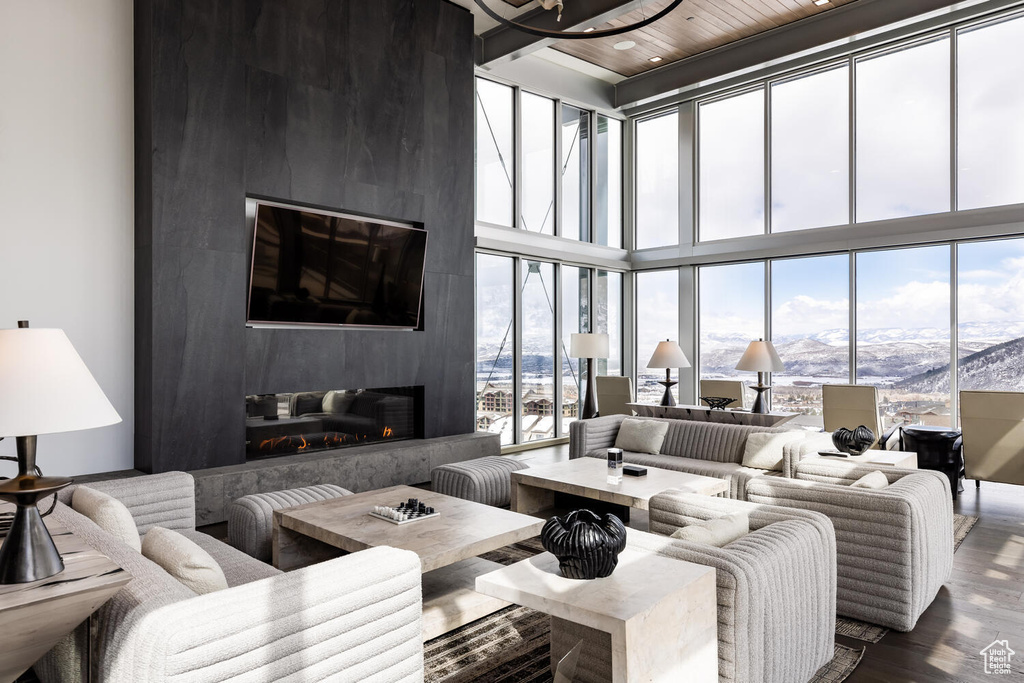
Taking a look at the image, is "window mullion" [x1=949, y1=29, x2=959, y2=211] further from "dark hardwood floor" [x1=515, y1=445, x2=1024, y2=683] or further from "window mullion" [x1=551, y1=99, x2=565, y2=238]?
"window mullion" [x1=551, y1=99, x2=565, y2=238]

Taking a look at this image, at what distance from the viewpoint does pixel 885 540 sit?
2783 millimetres

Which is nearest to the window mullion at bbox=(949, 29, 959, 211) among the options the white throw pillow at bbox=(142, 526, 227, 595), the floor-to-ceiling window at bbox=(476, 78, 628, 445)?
the floor-to-ceiling window at bbox=(476, 78, 628, 445)

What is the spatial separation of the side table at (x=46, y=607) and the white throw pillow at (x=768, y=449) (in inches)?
164

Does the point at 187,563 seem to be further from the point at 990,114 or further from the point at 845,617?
the point at 990,114

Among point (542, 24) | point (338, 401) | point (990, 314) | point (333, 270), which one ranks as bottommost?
point (338, 401)

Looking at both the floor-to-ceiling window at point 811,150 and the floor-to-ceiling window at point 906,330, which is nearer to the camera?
the floor-to-ceiling window at point 906,330

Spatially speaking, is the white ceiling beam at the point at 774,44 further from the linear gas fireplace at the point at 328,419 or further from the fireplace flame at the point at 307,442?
the fireplace flame at the point at 307,442

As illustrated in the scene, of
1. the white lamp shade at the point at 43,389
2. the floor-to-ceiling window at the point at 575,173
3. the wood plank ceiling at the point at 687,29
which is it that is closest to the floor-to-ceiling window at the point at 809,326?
the floor-to-ceiling window at the point at 575,173

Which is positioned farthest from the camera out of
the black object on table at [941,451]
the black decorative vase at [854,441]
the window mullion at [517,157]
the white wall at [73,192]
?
the window mullion at [517,157]

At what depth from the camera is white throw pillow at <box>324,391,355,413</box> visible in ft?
18.4

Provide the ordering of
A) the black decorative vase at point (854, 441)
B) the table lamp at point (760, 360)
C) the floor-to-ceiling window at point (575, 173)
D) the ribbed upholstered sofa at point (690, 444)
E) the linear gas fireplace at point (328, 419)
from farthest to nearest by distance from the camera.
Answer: the floor-to-ceiling window at point (575, 173) → the table lamp at point (760, 360) → the linear gas fireplace at point (328, 419) → the ribbed upholstered sofa at point (690, 444) → the black decorative vase at point (854, 441)

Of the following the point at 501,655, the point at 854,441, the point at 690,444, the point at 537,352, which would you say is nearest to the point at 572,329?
the point at 537,352

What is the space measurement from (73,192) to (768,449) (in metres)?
5.21

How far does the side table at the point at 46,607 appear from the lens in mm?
1441
